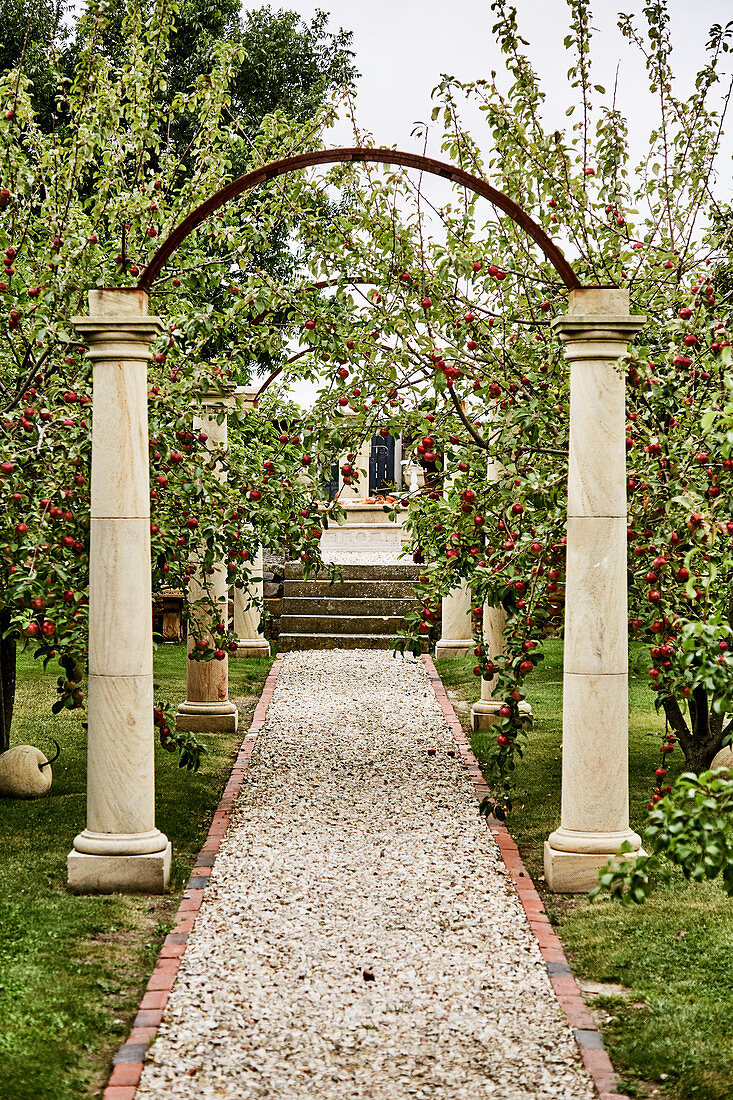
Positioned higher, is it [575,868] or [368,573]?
[368,573]

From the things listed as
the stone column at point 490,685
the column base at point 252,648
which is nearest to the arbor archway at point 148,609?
the stone column at point 490,685

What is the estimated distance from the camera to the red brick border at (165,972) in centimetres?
358

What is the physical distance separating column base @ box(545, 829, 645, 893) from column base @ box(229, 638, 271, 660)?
329 inches

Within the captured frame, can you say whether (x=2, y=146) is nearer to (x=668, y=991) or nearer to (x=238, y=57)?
(x=238, y=57)

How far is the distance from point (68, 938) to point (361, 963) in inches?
46.4

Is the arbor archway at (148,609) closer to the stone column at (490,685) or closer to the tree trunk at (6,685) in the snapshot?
the tree trunk at (6,685)

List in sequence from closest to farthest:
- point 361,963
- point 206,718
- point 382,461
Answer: point 361,963, point 206,718, point 382,461

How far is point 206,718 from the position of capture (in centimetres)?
922

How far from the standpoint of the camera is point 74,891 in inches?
208

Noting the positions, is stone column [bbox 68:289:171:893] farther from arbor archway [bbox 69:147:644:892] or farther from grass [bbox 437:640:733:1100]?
grass [bbox 437:640:733:1100]

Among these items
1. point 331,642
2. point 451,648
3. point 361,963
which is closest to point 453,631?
point 451,648

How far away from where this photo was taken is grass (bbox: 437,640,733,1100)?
3623 millimetres

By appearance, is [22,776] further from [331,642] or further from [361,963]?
[331,642]

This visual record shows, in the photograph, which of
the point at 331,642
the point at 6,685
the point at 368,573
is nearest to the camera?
the point at 6,685
